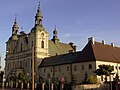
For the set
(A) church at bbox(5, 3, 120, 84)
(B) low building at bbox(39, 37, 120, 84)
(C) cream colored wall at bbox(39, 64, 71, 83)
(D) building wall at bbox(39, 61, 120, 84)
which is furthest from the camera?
(C) cream colored wall at bbox(39, 64, 71, 83)

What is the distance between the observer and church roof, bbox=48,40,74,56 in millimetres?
97625

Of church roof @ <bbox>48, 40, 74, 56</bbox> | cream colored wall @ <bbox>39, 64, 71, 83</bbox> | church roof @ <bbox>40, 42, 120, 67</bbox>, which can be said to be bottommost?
cream colored wall @ <bbox>39, 64, 71, 83</bbox>

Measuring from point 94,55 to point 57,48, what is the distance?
35.6 m

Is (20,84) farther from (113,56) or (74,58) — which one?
(113,56)

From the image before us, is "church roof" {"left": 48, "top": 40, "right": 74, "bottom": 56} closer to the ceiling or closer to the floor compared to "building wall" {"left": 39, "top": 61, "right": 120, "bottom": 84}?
closer to the ceiling

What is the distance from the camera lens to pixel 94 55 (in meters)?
66.7

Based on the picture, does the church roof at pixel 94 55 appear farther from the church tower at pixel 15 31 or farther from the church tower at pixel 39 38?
the church tower at pixel 15 31

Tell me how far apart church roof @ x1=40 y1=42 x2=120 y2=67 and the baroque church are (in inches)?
444

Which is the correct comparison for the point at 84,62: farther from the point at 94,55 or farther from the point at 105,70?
the point at 105,70

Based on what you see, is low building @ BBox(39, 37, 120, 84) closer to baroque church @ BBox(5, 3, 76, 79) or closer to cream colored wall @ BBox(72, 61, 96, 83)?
cream colored wall @ BBox(72, 61, 96, 83)

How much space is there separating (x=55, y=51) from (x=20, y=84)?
3193cm

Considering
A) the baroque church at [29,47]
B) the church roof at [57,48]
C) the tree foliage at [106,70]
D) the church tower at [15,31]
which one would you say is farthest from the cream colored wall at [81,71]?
the church tower at [15,31]

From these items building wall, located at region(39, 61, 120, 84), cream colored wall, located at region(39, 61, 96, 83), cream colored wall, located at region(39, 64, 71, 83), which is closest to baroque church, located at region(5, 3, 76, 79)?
cream colored wall, located at region(39, 64, 71, 83)

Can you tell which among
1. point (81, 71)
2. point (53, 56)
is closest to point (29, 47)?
point (53, 56)
